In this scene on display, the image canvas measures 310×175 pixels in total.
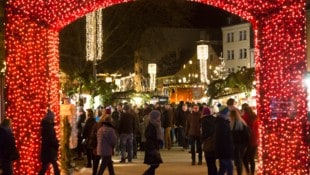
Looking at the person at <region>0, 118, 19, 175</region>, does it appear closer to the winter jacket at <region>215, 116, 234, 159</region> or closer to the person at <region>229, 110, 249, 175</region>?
the winter jacket at <region>215, 116, 234, 159</region>

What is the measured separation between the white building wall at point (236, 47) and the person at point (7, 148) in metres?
65.0

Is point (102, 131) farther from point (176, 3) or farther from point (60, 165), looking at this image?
point (176, 3)

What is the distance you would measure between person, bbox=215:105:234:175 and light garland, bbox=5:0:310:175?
0.80m

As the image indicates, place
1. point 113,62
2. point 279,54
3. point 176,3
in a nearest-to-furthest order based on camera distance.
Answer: point 279,54, point 176,3, point 113,62

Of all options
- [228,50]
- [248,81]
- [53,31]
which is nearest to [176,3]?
[248,81]

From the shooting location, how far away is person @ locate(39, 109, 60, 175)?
1530 centimetres

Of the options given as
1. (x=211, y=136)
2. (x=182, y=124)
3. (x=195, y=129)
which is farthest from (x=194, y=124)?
(x=182, y=124)

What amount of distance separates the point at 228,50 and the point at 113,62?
38.7 metres

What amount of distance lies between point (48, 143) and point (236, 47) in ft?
225

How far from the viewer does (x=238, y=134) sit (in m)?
16.4

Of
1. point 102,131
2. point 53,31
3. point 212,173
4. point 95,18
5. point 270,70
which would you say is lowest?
A: point 212,173

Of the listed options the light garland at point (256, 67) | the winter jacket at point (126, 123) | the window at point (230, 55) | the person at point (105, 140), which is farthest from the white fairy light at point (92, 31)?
the window at point (230, 55)

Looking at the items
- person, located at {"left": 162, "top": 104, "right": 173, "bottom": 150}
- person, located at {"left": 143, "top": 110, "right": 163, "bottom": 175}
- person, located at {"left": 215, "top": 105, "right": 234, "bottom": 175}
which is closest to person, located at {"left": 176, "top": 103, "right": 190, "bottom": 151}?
person, located at {"left": 162, "top": 104, "right": 173, "bottom": 150}

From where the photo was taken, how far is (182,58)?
8738 cm
